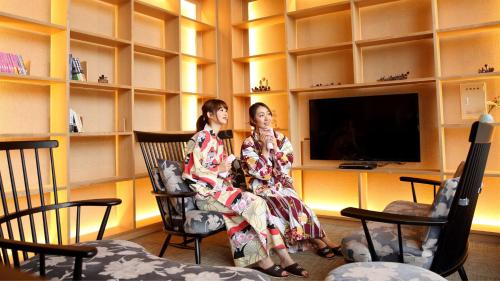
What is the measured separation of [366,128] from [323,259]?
1.57 metres

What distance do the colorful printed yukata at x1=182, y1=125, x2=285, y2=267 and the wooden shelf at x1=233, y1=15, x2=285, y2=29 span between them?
2109mm

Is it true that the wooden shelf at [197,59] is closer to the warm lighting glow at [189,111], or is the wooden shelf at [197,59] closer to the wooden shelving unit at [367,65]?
the wooden shelving unit at [367,65]

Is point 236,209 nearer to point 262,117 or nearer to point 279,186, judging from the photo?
point 279,186

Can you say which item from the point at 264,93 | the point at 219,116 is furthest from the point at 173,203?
the point at 264,93

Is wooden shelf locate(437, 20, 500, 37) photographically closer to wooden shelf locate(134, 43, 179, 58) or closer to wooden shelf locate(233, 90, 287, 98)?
wooden shelf locate(233, 90, 287, 98)

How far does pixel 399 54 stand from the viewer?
3.64 metres

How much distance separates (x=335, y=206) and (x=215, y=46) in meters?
2.43

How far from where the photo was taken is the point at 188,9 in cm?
447

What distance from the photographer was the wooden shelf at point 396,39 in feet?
10.7

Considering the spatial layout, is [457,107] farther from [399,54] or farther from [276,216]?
[276,216]

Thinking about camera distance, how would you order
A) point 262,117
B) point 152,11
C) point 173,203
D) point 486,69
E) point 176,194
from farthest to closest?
point 152,11
point 486,69
point 262,117
point 173,203
point 176,194

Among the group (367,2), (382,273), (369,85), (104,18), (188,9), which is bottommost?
(382,273)

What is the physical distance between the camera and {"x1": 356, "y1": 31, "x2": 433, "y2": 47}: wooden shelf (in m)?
3.28

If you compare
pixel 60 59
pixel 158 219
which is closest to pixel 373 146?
pixel 158 219
